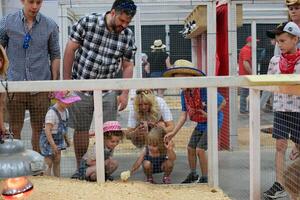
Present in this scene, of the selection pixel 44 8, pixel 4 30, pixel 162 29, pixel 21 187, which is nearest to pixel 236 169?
pixel 4 30

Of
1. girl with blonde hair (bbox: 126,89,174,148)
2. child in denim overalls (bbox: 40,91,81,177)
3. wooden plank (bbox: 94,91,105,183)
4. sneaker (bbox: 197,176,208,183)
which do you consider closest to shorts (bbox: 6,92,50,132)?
child in denim overalls (bbox: 40,91,81,177)

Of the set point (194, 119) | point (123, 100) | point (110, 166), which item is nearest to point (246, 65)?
point (194, 119)

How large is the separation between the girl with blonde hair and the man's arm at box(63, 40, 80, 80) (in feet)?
1.88

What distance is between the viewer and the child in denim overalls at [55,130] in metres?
3.54

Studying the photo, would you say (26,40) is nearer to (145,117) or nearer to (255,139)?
(145,117)

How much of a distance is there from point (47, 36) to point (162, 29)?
499 cm

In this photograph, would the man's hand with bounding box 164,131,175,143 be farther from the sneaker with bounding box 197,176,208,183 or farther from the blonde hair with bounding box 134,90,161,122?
the sneaker with bounding box 197,176,208,183

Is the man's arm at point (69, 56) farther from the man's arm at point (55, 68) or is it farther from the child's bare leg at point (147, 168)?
the child's bare leg at point (147, 168)

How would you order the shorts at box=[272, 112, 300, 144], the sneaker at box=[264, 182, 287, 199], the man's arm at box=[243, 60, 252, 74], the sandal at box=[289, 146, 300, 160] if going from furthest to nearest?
the man's arm at box=[243, 60, 252, 74], the sneaker at box=[264, 182, 287, 199], the sandal at box=[289, 146, 300, 160], the shorts at box=[272, 112, 300, 144]

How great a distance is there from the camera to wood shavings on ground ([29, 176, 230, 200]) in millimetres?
3275

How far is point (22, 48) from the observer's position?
3697 mm

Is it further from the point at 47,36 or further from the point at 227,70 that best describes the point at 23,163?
the point at 227,70

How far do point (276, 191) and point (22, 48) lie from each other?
2.13 metres

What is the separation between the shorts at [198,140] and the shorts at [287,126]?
0.57 metres
